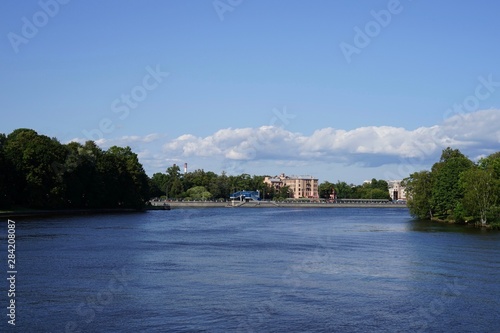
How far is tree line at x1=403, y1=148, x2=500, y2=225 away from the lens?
Answer: 8231 centimetres

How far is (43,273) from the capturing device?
34500 millimetres

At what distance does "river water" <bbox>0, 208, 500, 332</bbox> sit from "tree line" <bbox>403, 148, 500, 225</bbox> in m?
30.9

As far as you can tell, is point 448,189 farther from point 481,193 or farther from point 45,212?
point 45,212

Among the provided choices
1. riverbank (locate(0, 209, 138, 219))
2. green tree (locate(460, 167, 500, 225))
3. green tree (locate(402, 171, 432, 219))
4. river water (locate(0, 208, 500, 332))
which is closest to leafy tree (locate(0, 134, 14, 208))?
riverbank (locate(0, 209, 138, 219))

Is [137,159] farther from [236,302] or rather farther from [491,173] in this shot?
[236,302]

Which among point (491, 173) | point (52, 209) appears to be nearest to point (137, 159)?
point (52, 209)

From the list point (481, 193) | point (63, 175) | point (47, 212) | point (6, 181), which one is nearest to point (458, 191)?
point (481, 193)

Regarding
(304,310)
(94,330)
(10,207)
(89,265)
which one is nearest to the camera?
(94,330)

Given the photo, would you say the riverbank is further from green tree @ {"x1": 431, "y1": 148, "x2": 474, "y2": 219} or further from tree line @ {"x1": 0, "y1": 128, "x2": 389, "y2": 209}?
green tree @ {"x1": 431, "y1": 148, "x2": 474, "y2": 219}

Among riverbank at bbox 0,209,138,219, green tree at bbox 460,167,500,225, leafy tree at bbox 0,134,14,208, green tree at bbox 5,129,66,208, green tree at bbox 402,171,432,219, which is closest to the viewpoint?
green tree at bbox 460,167,500,225

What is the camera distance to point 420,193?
10750 cm

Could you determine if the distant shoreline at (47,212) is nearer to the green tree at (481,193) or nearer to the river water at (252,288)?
the river water at (252,288)

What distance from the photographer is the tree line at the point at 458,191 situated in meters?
82.3

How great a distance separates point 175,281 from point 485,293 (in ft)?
52.4
